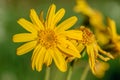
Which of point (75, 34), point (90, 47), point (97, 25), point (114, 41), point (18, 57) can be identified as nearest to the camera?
point (75, 34)

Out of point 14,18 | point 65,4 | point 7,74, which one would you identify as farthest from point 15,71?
point 65,4

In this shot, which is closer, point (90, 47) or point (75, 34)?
point (75, 34)

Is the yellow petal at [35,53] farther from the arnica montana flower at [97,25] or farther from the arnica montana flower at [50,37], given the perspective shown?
the arnica montana flower at [97,25]

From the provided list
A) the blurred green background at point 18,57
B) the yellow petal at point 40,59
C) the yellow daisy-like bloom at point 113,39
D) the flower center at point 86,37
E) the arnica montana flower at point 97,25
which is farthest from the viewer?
the blurred green background at point 18,57

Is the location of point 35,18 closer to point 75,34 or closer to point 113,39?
point 75,34

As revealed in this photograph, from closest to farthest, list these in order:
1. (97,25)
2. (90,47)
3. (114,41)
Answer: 1. (90,47)
2. (114,41)
3. (97,25)

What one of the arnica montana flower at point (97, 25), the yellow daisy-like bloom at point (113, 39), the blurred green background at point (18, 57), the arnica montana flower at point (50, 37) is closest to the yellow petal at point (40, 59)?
the arnica montana flower at point (50, 37)

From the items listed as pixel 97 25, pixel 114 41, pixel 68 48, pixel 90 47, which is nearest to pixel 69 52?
pixel 68 48

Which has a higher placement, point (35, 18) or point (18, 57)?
point (35, 18)
